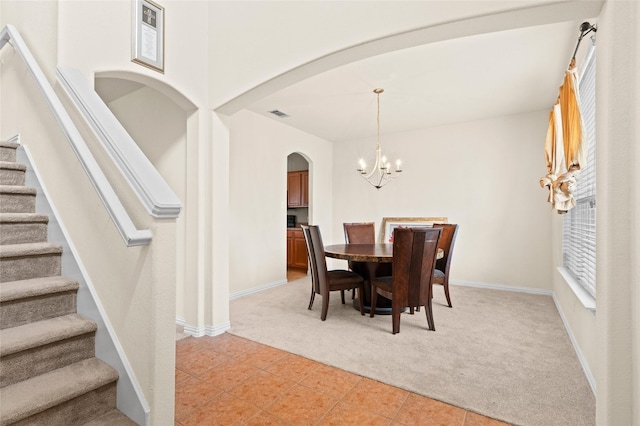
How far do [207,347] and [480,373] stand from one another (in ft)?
6.98

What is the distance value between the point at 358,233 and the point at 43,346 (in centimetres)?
375

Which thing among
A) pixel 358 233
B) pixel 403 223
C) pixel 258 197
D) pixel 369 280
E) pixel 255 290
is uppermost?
pixel 258 197

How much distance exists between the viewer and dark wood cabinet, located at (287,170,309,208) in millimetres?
6656

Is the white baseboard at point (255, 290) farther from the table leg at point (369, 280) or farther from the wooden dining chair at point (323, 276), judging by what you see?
the table leg at point (369, 280)

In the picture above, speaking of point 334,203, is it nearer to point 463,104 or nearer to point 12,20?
point 463,104

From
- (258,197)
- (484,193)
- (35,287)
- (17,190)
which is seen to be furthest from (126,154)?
(484,193)

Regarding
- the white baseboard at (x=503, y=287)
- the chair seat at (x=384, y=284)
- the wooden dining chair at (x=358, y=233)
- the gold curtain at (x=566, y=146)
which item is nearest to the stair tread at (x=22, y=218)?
the chair seat at (x=384, y=284)

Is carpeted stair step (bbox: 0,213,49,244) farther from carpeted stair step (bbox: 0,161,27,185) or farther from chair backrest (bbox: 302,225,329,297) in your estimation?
chair backrest (bbox: 302,225,329,297)

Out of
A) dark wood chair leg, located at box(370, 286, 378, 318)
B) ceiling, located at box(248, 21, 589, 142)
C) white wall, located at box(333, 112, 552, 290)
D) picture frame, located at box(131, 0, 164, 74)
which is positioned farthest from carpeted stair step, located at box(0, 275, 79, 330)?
white wall, located at box(333, 112, 552, 290)

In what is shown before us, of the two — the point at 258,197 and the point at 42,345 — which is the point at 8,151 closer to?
the point at 42,345

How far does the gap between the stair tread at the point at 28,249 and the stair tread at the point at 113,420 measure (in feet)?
3.14

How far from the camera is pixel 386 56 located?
117 inches

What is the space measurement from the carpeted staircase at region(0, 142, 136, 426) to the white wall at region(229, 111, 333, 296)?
2.53 meters

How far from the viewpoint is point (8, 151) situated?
236 cm
